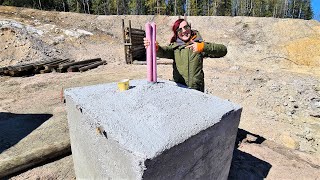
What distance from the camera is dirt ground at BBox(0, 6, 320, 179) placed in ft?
15.4

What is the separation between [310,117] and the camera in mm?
7629

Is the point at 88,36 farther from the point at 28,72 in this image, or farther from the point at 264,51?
the point at 264,51

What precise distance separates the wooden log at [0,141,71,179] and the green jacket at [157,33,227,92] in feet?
8.09

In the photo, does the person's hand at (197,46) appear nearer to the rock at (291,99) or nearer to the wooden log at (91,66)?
the rock at (291,99)

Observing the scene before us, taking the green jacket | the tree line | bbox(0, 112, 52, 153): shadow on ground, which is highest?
the tree line

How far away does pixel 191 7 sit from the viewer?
4528 centimetres

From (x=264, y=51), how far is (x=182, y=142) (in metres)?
16.4

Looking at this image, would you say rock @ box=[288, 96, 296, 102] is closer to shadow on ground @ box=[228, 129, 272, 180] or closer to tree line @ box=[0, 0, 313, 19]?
shadow on ground @ box=[228, 129, 272, 180]

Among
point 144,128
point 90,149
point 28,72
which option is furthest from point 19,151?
point 28,72

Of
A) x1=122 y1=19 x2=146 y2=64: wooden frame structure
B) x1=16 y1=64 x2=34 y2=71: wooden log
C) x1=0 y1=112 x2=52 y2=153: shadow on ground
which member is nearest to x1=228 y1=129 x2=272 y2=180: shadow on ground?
x1=0 y1=112 x2=52 y2=153: shadow on ground

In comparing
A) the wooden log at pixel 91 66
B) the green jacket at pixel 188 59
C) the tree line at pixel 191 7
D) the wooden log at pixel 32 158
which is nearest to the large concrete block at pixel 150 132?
the green jacket at pixel 188 59

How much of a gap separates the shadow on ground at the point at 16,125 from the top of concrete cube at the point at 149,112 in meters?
2.90

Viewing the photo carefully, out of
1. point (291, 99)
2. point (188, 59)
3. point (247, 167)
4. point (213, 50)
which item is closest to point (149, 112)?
point (188, 59)

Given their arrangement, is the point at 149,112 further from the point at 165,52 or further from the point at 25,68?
the point at 25,68
